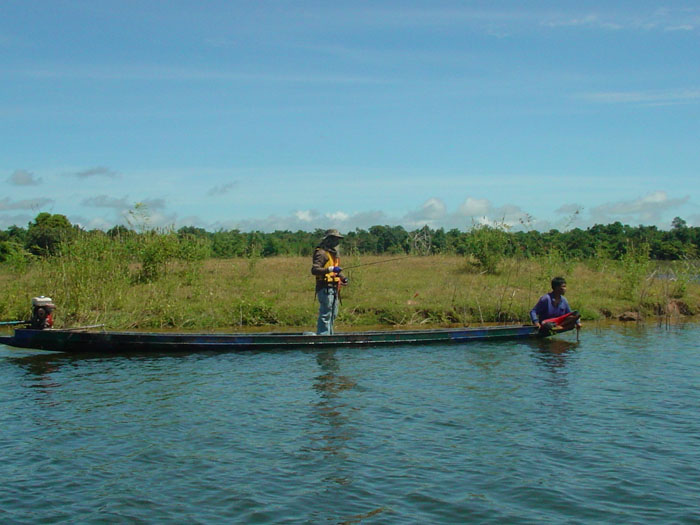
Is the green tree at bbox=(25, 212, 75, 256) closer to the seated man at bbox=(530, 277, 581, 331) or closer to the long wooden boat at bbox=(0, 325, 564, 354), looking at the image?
the long wooden boat at bbox=(0, 325, 564, 354)

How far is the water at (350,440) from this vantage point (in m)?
5.97

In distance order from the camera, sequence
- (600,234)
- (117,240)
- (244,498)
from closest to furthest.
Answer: (244,498) → (117,240) → (600,234)

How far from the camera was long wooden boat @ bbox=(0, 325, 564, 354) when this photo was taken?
12344mm

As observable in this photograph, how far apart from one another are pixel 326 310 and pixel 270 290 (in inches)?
223

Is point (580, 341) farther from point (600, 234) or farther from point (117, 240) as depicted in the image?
point (600, 234)

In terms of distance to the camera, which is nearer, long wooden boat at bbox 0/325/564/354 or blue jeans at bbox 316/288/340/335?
long wooden boat at bbox 0/325/564/354

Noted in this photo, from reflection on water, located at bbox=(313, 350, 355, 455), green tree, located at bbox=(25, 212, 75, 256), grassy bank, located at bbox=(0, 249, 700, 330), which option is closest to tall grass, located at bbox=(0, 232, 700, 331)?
grassy bank, located at bbox=(0, 249, 700, 330)

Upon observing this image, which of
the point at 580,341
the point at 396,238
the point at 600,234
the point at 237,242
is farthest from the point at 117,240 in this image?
the point at 396,238

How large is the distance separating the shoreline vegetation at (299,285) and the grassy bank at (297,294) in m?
0.03

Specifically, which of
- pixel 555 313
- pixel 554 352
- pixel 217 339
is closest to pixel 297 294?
pixel 217 339

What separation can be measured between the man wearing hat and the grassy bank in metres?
2.60

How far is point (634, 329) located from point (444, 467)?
35.8 ft

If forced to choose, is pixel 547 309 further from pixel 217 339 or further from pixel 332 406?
pixel 332 406

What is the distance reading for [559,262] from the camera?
20641 millimetres
